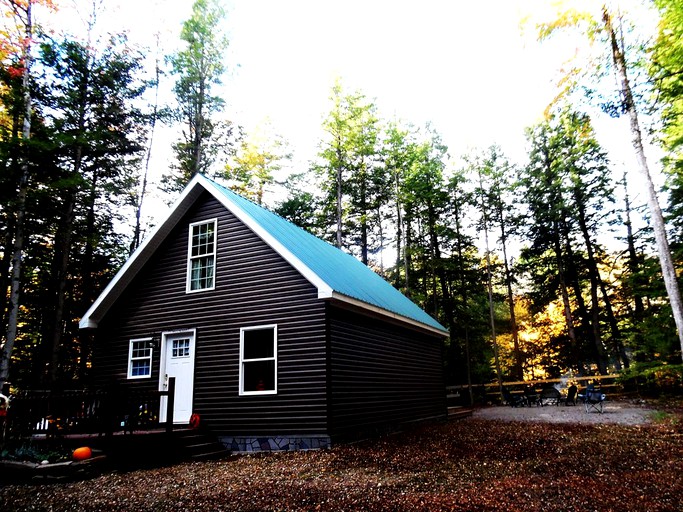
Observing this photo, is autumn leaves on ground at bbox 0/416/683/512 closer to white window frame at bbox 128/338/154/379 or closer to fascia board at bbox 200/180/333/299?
fascia board at bbox 200/180/333/299

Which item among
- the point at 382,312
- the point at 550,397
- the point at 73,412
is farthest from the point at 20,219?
the point at 550,397

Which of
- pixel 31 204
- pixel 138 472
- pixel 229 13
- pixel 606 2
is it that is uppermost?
pixel 229 13

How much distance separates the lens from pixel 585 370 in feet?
86.4

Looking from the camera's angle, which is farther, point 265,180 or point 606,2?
point 265,180

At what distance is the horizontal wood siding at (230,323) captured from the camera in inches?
418

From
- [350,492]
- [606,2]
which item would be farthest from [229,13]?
[350,492]

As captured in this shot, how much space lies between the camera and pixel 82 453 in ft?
28.4

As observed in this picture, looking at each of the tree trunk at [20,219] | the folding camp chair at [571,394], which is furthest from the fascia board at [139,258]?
the folding camp chair at [571,394]

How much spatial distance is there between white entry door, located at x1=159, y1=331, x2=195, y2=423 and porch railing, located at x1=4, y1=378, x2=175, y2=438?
1.37 metres

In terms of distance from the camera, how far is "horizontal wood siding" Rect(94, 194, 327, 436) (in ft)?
34.8

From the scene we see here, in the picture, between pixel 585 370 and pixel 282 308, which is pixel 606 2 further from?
pixel 585 370

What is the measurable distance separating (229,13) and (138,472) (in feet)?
74.0

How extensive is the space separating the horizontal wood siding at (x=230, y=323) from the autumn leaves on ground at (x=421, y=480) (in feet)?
4.13

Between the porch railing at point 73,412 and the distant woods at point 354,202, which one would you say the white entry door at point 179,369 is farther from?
the distant woods at point 354,202
